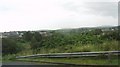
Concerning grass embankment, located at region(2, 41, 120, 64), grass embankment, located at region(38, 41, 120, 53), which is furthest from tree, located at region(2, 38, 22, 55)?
grass embankment, located at region(38, 41, 120, 53)

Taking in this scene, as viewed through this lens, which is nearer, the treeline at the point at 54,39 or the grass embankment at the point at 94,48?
the grass embankment at the point at 94,48

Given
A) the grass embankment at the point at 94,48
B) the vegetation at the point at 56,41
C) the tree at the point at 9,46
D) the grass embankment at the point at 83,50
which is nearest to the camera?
the grass embankment at the point at 83,50

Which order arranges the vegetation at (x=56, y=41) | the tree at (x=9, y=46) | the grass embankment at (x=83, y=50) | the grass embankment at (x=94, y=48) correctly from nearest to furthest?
the grass embankment at (x=83, y=50), the grass embankment at (x=94, y=48), the vegetation at (x=56, y=41), the tree at (x=9, y=46)

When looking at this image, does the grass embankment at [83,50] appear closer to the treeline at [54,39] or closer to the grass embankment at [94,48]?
the grass embankment at [94,48]

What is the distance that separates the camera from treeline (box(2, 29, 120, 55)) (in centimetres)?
1648

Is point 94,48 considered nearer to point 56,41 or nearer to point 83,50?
point 83,50

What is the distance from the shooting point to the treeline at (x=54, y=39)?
649 inches

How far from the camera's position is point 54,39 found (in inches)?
715

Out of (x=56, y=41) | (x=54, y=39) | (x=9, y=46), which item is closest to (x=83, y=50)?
(x=56, y=41)

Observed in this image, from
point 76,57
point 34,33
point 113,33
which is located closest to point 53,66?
point 76,57

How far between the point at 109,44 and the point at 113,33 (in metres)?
2.47

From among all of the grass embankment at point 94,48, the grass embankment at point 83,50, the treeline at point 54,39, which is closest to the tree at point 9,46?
the treeline at point 54,39

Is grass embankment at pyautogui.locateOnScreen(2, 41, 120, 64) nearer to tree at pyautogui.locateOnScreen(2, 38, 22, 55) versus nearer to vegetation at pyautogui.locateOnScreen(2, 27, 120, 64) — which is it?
vegetation at pyautogui.locateOnScreen(2, 27, 120, 64)

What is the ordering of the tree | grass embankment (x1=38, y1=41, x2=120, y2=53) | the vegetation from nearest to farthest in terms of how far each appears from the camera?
grass embankment (x1=38, y1=41, x2=120, y2=53)
the vegetation
the tree
